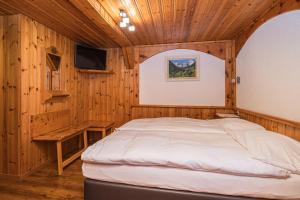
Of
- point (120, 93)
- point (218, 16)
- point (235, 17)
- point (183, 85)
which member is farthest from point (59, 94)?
point (235, 17)

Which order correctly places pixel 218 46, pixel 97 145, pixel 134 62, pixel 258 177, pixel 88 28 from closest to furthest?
pixel 258 177 < pixel 97 145 < pixel 88 28 < pixel 218 46 < pixel 134 62

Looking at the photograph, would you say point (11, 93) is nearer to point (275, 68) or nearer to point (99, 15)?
point (99, 15)

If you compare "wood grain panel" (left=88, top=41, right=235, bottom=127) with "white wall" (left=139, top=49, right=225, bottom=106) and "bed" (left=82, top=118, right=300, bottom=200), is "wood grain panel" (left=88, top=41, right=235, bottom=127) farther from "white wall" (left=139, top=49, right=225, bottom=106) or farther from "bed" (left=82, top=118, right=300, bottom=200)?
"bed" (left=82, top=118, right=300, bottom=200)

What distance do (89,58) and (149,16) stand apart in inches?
74.3

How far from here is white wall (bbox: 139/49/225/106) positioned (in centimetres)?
370

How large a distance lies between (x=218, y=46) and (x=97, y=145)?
10.4 feet

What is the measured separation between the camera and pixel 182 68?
3.79 metres

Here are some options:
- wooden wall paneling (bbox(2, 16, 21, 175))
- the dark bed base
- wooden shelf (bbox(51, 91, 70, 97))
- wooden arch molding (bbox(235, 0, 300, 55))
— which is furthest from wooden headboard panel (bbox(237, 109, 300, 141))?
wooden wall paneling (bbox(2, 16, 21, 175))

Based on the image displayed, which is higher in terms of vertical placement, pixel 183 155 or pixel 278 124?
pixel 278 124

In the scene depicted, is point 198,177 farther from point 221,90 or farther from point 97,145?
point 221,90

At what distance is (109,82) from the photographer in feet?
13.4

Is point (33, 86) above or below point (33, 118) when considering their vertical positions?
above

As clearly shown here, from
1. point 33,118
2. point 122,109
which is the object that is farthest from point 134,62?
point 33,118

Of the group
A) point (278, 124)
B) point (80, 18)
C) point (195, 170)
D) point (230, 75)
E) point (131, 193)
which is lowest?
point (131, 193)
